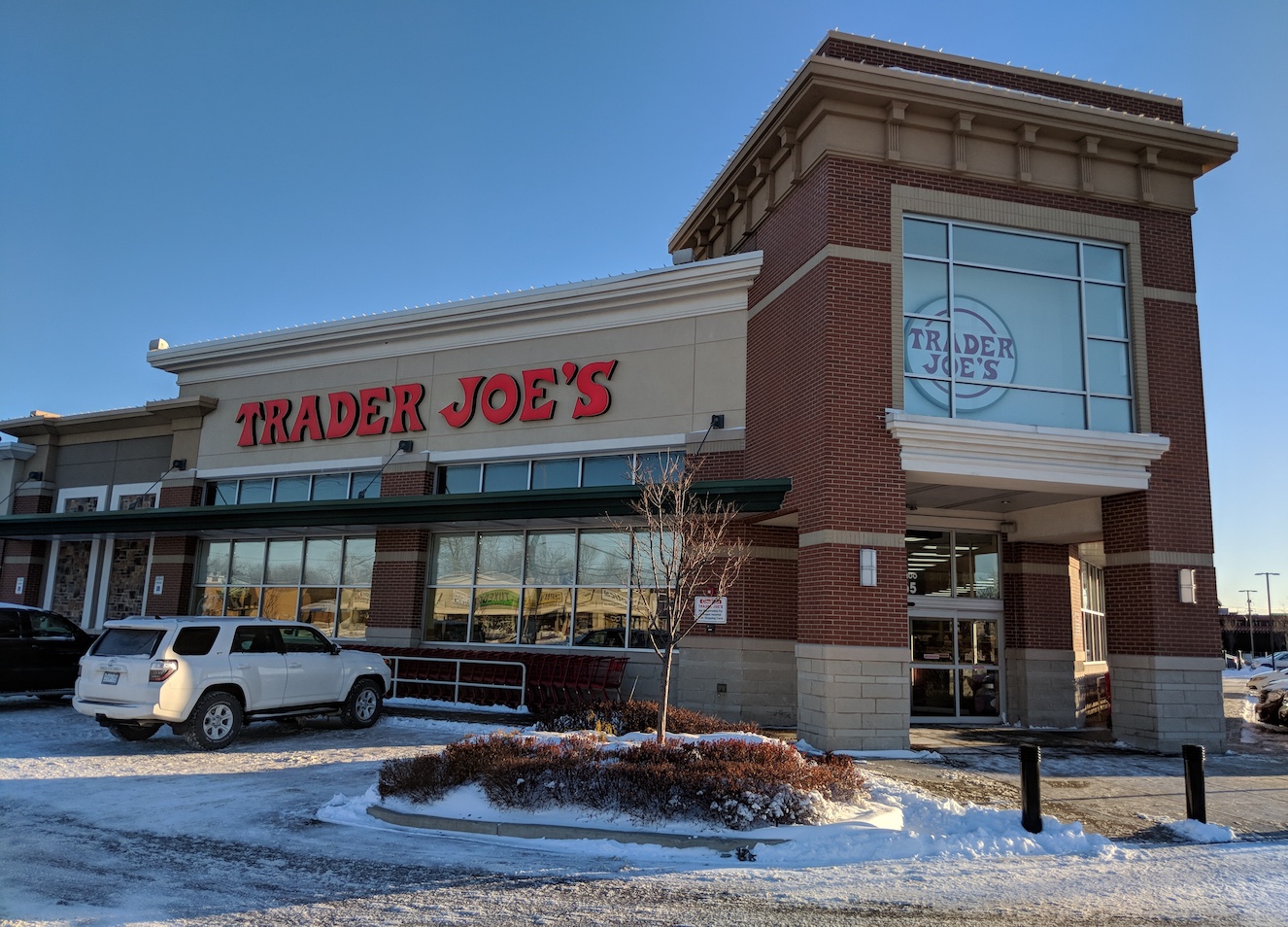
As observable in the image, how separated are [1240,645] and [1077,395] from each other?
112m

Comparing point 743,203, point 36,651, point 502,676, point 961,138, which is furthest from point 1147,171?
point 36,651

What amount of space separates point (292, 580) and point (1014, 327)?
1686cm

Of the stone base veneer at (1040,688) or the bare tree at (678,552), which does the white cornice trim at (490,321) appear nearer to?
the bare tree at (678,552)

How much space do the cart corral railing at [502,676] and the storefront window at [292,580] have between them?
208 cm

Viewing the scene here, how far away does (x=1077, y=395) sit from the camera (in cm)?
1547

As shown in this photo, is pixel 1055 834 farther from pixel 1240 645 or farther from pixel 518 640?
pixel 1240 645

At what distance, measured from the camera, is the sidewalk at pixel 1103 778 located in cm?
978

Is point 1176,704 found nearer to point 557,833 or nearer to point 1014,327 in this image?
point 1014,327

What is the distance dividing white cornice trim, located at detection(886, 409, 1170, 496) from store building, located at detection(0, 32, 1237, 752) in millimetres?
52

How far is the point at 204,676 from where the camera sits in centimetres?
1266

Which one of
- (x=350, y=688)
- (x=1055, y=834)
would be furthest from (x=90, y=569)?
(x=1055, y=834)

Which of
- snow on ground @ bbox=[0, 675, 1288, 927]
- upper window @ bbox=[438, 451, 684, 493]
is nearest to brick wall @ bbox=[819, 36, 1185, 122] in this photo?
upper window @ bbox=[438, 451, 684, 493]

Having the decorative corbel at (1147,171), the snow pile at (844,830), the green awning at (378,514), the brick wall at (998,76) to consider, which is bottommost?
the snow pile at (844,830)

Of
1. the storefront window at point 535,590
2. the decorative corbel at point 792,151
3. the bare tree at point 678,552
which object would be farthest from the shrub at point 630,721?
the decorative corbel at point 792,151
